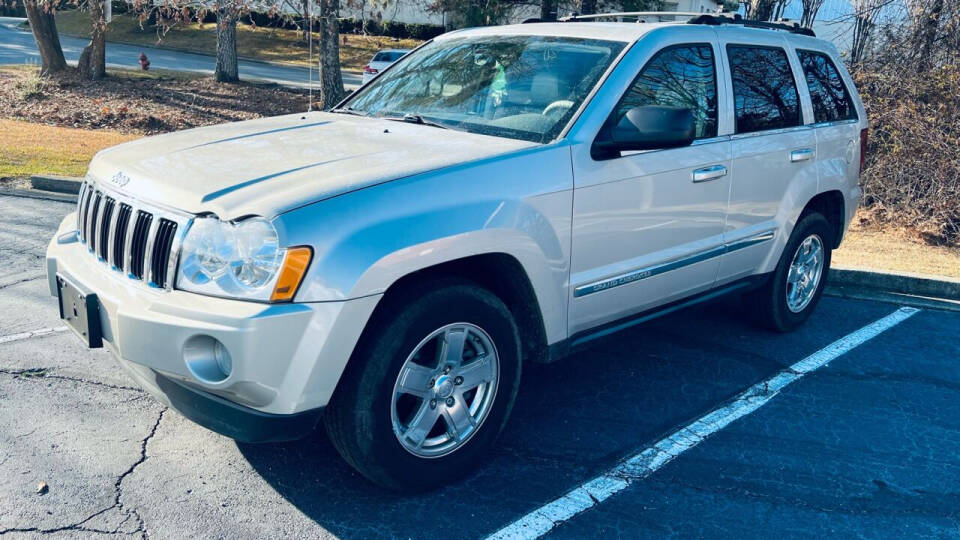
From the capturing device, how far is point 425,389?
3398 millimetres

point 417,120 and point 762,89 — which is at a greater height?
point 762,89

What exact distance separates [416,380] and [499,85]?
177 centimetres

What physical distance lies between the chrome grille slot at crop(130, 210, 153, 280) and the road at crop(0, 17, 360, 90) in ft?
77.1

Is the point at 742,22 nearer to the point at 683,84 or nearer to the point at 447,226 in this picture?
the point at 683,84

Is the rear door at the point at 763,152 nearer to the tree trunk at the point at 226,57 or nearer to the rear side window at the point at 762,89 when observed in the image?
the rear side window at the point at 762,89

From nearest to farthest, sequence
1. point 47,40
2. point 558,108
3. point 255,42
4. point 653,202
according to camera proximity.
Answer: point 558,108 → point 653,202 → point 47,40 → point 255,42

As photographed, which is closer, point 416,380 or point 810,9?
point 416,380

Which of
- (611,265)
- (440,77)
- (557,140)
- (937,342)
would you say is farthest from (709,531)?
(937,342)

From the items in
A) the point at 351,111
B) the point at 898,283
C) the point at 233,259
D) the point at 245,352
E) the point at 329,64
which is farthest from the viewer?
the point at 329,64

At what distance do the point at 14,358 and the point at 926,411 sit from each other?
5015 mm

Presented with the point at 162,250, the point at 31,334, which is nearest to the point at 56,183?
the point at 31,334

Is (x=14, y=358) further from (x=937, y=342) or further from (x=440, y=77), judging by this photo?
(x=937, y=342)

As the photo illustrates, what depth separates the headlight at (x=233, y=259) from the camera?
2922 millimetres

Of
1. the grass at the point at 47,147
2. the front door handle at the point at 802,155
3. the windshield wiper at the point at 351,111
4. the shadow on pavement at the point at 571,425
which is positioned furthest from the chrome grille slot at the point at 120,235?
the grass at the point at 47,147
